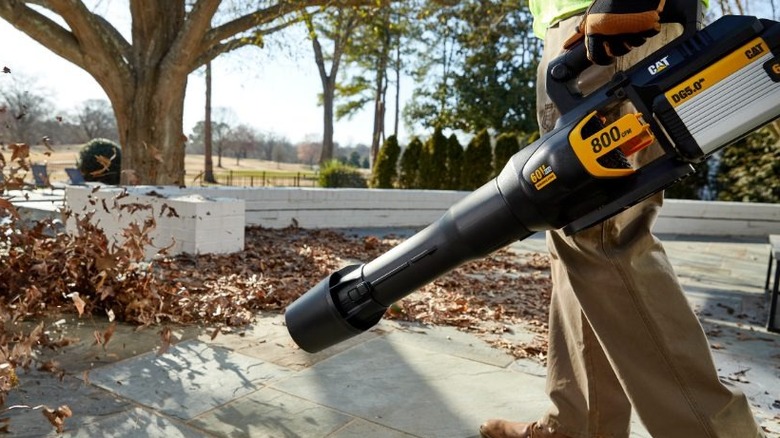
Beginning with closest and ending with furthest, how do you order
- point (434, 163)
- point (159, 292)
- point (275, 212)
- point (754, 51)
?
point (754, 51), point (159, 292), point (275, 212), point (434, 163)

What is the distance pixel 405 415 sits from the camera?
2.01 m

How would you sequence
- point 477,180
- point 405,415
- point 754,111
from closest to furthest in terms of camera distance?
point 754,111 < point 405,415 < point 477,180

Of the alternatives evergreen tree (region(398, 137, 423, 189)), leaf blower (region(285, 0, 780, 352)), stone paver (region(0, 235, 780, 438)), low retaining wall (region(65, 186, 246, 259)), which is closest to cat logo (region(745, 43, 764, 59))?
leaf blower (region(285, 0, 780, 352))

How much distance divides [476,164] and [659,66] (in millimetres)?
12564

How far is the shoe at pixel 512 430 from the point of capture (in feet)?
5.72

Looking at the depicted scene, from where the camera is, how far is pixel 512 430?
71.4 inches

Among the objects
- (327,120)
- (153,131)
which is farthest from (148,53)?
(327,120)

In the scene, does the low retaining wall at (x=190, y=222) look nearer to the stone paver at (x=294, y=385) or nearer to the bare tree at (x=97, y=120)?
the stone paver at (x=294, y=385)

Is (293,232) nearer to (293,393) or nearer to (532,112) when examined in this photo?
(293,393)

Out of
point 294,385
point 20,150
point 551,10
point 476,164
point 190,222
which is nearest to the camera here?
point 551,10

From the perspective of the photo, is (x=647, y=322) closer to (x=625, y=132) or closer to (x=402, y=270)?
(x=625, y=132)

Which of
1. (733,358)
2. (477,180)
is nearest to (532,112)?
(477,180)

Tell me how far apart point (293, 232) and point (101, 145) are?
36.7 ft

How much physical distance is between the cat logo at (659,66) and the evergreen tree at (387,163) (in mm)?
12722
